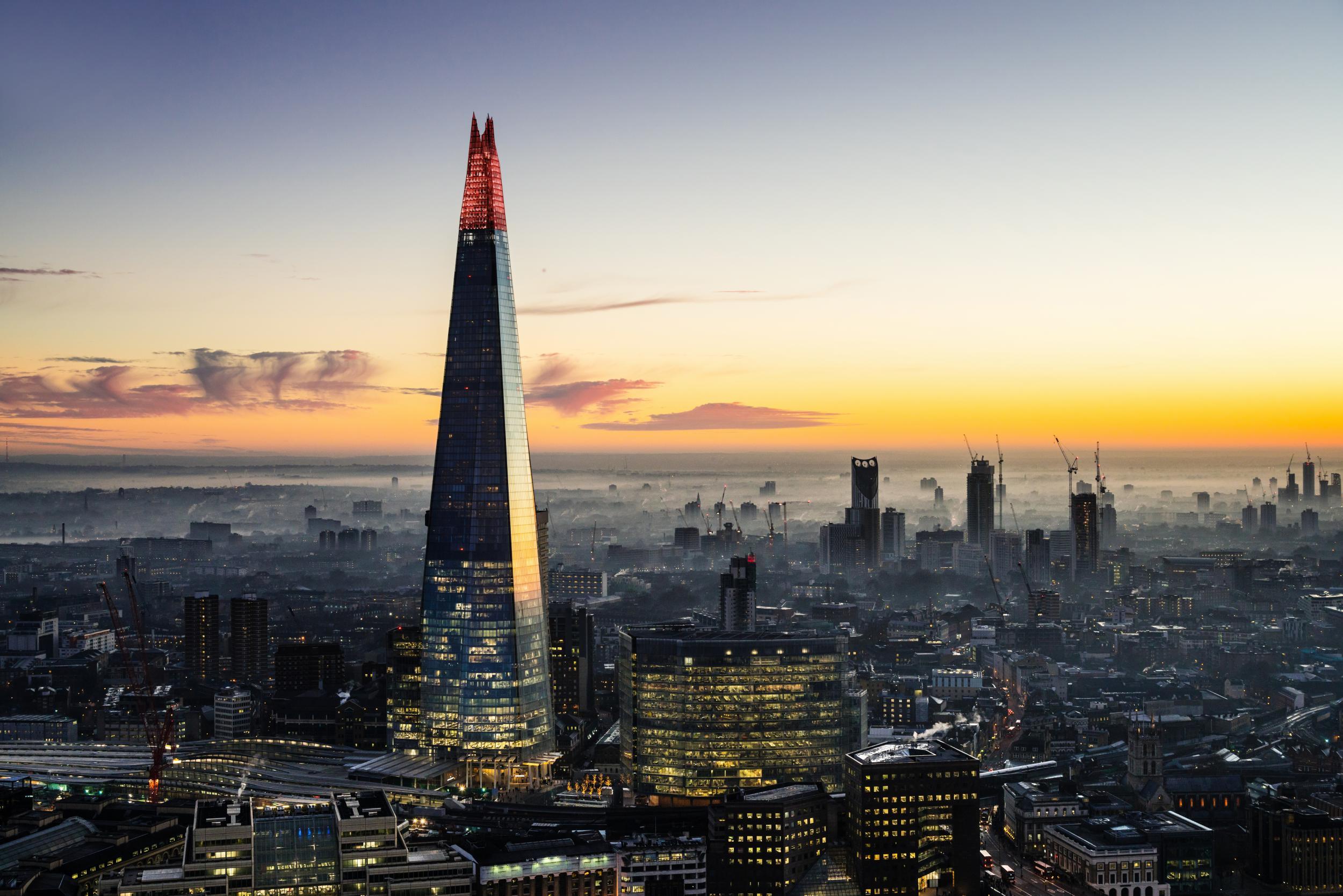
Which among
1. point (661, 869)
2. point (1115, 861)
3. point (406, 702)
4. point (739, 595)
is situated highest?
point (739, 595)

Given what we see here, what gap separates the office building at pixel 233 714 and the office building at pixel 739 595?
31204 mm

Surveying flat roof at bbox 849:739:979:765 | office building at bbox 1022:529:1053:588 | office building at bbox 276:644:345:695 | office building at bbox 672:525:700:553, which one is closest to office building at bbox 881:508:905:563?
office building at bbox 1022:529:1053:588

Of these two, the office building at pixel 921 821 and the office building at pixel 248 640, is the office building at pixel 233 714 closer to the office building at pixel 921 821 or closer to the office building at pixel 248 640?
the office building at pixel 248 640

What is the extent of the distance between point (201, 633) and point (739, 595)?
4255 cm

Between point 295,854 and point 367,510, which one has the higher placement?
point 367,510

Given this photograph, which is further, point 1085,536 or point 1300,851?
point 1085,536

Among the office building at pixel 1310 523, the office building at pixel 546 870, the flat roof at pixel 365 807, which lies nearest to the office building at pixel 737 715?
the office building at pixel 546 870

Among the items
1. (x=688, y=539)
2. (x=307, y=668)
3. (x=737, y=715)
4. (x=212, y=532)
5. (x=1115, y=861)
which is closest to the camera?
(x=1115, y=861)

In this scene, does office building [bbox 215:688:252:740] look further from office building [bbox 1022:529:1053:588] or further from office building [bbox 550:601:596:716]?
office building [bbox 1022:529:1053:588]

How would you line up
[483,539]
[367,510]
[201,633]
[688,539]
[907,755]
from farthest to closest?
[688,539]
[367,510]
[201,633]
[483,539]
[907,755]

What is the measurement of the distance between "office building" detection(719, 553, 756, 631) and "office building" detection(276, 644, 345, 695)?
85.9ft

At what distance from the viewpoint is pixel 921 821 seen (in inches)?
1939

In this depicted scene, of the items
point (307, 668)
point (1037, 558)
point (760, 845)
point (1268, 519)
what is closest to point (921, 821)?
point (760, 845)

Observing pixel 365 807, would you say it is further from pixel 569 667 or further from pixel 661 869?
pixel 569 667
